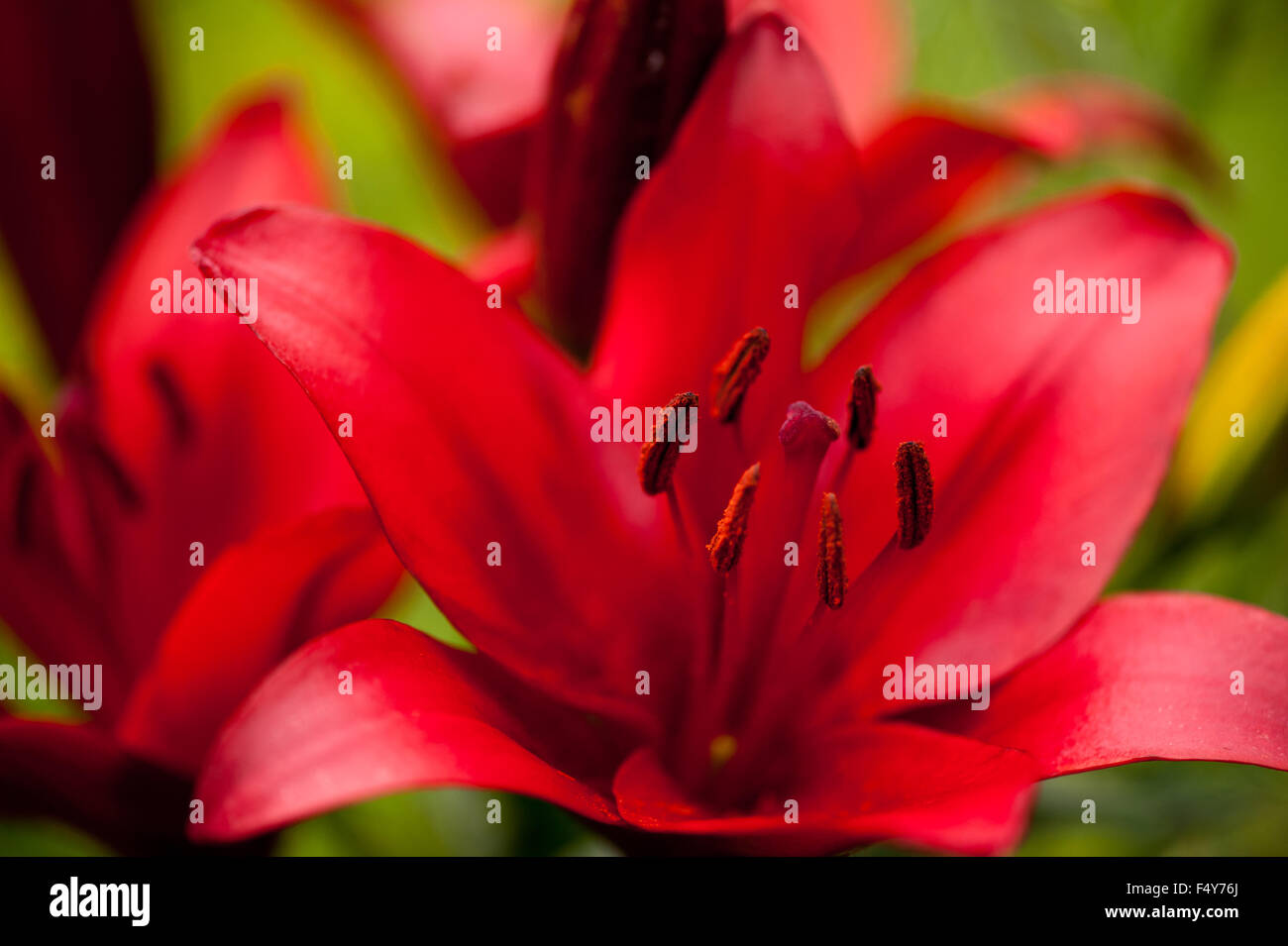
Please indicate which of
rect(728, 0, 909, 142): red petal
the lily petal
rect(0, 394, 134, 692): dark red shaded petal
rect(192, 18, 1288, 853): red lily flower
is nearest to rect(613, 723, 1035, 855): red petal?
rect(192, 18, 1288, 853): red lily flower

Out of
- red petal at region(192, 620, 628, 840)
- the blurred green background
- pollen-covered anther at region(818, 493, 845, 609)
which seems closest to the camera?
red petal at region(192, 620, 628, 840)

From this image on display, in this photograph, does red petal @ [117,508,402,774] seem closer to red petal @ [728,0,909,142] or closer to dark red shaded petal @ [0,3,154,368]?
dark red shaded petal @ [0,3,154,368]

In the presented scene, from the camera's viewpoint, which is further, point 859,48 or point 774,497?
point 859,48

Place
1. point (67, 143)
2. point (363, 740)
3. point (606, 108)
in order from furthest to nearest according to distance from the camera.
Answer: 1. point (67, 143)
2. point (606, 108)
3. point (363, 740)

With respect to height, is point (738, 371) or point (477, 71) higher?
point (477, 71)

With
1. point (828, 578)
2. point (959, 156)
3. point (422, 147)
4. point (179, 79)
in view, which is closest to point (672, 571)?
point (828, 578)

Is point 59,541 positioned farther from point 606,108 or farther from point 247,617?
point 606,108

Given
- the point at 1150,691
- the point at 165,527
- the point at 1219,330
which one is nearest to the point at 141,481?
the point at 165,527
